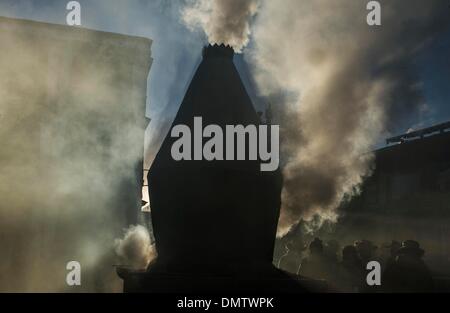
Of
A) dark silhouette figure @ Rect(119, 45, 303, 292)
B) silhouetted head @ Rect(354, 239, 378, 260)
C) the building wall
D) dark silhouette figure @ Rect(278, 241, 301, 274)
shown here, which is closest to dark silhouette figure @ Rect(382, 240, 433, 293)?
silhouetted head @ Rect(354, 239, 378, 260)

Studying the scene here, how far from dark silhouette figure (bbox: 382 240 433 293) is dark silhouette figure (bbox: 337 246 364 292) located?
126cm

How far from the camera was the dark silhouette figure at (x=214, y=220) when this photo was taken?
7293 millimetres

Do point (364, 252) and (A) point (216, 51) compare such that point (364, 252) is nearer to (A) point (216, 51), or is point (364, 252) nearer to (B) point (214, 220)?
(B) point (214, 220)

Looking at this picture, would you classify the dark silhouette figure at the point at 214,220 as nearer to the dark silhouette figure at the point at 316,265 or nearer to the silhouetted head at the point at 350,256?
the dark silhouette figure at the point at 316,265

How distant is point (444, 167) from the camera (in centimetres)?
1532

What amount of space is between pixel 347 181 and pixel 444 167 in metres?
4.40

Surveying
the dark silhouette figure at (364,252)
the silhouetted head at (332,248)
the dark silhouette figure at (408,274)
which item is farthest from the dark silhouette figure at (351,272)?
the dark silhouette figure at (408,274)

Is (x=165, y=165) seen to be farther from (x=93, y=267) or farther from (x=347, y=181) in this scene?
(x=93, y=267)

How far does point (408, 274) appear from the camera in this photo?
912cm

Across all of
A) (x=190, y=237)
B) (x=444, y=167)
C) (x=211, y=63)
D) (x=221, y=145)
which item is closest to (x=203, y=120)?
(x=221, y=145)

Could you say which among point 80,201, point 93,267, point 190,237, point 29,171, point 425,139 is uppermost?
point 425,139

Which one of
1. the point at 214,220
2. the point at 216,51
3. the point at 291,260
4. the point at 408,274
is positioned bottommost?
the point at 291,260

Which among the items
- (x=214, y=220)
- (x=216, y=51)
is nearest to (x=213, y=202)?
(x=214, y=220)

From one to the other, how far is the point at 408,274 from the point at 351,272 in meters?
2.13
